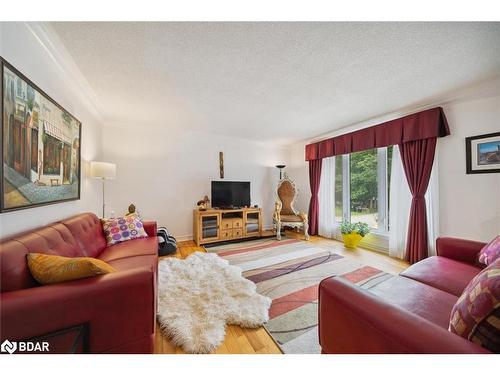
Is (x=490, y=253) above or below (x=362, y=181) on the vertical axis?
below

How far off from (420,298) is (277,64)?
6.63 ft

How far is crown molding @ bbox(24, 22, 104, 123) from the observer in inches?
52.4

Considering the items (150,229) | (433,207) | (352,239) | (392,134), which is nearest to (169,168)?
(150,229)

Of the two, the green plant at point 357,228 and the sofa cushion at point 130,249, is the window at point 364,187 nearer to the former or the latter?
the green plant at point 357,228

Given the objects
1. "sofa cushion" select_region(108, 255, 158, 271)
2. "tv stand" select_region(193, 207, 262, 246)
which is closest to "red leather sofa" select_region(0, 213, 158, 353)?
"sofa cushion" select_region(108, 255, 158, 271)

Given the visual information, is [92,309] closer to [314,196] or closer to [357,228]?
[357,228]

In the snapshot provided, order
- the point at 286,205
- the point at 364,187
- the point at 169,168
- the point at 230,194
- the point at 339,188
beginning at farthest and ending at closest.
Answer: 1. the point at 286,205
2. the point at 230,194
3. the point at 339,188
4. the point at 169,168
5. the point at 364,187

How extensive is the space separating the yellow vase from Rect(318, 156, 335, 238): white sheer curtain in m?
0.58

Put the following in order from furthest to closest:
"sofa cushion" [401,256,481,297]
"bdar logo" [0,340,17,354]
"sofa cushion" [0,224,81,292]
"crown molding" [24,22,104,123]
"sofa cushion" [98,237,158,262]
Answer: "sofa cushion" [98,237,158,262]
"crown molding" [24,22,104,123]
"sofa cushion" [401,256,481,297]
"sofa cushion" [0,224,81,292]
"bdar logo" [0,340,17,354]

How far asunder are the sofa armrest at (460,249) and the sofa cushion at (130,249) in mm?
2696

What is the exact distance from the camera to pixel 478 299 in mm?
689

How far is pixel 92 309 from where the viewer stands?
2.91 feet

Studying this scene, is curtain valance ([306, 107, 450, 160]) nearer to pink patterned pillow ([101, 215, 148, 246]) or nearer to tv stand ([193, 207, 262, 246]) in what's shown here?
tv stand ([193, 207, 262, 246])
